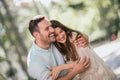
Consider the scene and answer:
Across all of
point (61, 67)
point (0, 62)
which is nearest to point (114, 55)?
point (61, 67)

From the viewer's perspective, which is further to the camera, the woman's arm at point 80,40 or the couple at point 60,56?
the woman's arm at point 80,40

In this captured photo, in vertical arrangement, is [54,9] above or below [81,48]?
above

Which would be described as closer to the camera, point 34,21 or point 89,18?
point 34,21

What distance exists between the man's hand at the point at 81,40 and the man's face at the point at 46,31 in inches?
7.1

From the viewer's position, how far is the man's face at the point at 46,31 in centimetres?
240

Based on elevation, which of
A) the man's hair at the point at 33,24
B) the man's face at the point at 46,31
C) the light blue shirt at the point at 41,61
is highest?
the man's hair at the point at 33,24

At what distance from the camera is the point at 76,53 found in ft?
8.17

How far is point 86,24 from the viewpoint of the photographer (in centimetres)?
256

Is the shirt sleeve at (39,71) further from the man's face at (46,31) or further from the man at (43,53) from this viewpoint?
the man's face at (46,31)

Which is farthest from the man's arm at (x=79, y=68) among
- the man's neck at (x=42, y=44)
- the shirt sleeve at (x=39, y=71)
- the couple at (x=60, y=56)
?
the man's neck at (x=42, y=44)

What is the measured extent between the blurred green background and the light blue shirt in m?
0.05

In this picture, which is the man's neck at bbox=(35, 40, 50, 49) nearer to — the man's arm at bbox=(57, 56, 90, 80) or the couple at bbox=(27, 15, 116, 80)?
the couple at bbox=(27, 15, 116, 80)

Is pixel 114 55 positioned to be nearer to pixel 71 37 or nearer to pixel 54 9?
pixel 71 37

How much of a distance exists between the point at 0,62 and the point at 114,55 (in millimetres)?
820
